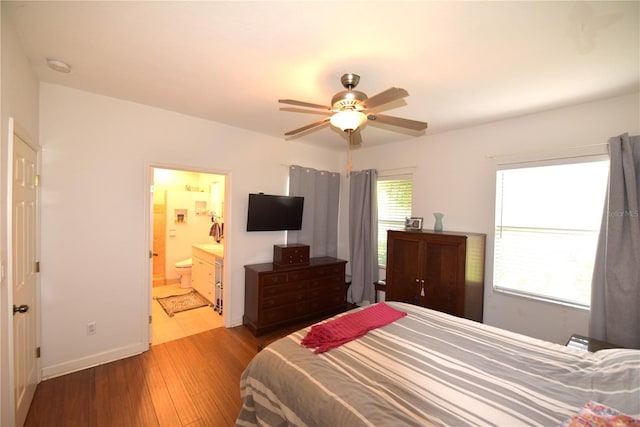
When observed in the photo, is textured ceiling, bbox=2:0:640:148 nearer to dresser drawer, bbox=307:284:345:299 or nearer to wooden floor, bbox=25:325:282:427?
dresser drawer, bbox=307:284:345:299

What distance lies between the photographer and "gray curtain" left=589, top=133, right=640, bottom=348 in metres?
2.10

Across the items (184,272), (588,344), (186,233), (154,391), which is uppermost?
(186,233)

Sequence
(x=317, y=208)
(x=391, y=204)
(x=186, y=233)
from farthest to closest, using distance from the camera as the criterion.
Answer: (x=186, y=233), (x=317, y=208), (x=391, y=204)

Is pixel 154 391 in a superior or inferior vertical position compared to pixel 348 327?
inferior

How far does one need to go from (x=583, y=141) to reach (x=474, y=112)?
95 centimetres

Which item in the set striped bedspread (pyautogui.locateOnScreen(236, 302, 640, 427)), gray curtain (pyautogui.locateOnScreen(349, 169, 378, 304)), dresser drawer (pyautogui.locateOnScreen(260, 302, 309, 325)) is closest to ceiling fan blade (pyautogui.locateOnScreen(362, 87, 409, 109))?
striped bedspread (pyautogui.locateOnScreen(236, 302, 640, 427))

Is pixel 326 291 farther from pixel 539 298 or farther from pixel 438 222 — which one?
pixel 539 298

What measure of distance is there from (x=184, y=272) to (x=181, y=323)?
5.41 ft

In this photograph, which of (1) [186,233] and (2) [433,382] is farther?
(1) [186,233]

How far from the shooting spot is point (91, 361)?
101 inches

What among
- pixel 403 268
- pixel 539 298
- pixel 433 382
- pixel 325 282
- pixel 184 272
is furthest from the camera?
pixel 184 272

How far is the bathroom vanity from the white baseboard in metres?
1.31

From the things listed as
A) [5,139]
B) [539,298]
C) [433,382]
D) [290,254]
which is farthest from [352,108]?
[539,298]

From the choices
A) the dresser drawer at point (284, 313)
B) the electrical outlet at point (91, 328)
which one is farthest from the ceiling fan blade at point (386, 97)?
the electrical outlet at point (91, 328)
